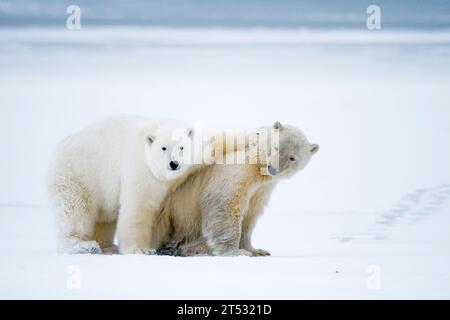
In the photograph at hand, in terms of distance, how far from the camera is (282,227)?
36.5 feet

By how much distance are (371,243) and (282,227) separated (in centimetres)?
208

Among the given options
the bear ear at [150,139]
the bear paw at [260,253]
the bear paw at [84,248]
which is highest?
the bear ear at [150,139]

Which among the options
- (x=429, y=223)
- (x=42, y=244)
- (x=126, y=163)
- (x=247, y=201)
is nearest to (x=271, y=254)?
(x=247, y=201)

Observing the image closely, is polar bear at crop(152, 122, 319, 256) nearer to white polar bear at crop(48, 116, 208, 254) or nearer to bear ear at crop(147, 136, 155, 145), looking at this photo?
white polar bear at crop(48, 116, 208, 254)

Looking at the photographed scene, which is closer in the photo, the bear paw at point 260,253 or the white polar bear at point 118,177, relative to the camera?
the white polar bear at point 118,177

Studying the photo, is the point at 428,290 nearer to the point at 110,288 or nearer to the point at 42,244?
the point at 110,288

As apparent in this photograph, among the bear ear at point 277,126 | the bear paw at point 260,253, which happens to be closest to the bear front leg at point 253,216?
the bear paw at point 260,253

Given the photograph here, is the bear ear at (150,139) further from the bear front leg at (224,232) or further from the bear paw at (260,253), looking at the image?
the bear paw at (260,253)

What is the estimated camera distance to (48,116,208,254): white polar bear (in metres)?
7.91

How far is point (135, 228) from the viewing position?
7.95 metres

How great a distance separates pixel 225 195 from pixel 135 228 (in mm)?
905

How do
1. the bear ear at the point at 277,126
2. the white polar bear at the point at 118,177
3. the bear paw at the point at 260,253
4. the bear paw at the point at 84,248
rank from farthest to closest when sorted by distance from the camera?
1. the bear paw at the point at 260,253
2. the bear paw at the point at 84,248
3. the bear ear at the point at 277,126
4. the white polar bear at the point at 118,177

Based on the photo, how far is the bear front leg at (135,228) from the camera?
7914 mm

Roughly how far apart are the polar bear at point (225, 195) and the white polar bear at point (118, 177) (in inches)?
8.1
